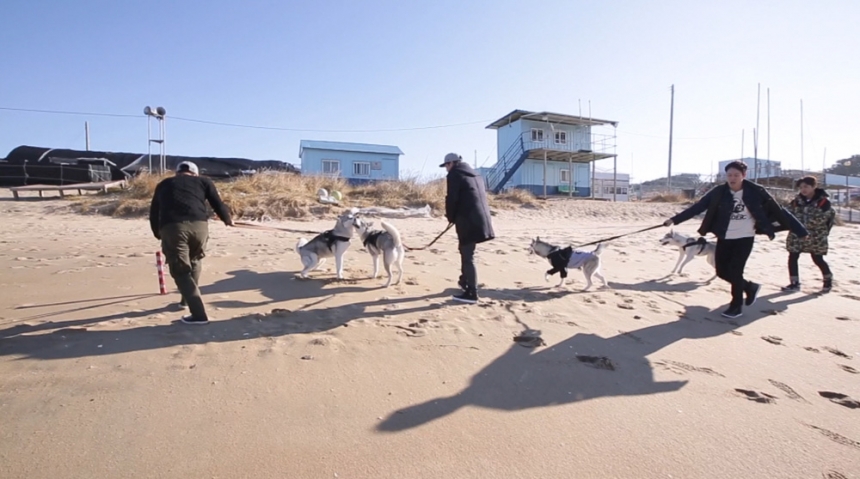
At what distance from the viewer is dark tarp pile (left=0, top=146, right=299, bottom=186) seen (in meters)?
17.3

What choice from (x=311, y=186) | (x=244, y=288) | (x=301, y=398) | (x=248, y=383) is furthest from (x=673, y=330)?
(x=311, y=186)

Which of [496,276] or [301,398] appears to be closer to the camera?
[301,398]

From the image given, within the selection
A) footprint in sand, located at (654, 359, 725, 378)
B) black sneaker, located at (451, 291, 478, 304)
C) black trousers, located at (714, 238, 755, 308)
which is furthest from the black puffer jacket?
black trousers, located at (714, 238, 755, 308)

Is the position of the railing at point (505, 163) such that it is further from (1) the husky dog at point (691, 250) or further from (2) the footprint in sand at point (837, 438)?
(2) the footprint in sand at point (837, 438)

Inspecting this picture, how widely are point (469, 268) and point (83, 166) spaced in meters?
21.4

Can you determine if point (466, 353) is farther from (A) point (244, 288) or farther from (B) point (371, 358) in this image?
(A) point (244, 288)

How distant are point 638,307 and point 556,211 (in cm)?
1369

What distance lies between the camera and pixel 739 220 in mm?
4914

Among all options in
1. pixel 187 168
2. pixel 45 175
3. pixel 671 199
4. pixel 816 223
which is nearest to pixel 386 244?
pixel 187 168

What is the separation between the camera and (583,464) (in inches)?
88.2

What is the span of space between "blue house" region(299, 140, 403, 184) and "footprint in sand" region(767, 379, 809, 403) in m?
29.2

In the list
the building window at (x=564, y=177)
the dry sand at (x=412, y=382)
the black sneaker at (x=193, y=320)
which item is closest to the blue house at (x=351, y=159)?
the building window at (x=564, y=177)

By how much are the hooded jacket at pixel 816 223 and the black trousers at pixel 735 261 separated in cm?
229

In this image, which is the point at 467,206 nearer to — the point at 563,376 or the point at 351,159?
the point at 563,376
